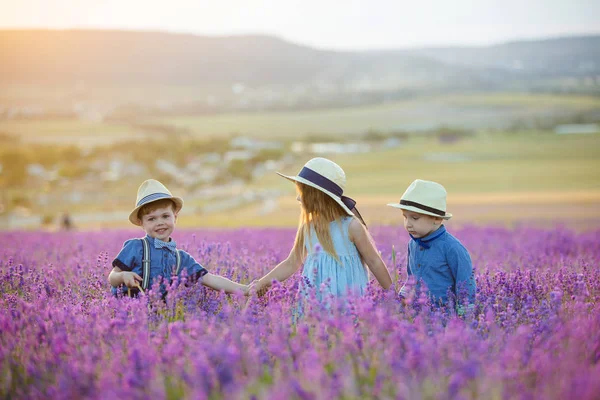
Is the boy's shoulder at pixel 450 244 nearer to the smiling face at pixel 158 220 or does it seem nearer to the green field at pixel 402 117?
the smiling face at pixel 158 220

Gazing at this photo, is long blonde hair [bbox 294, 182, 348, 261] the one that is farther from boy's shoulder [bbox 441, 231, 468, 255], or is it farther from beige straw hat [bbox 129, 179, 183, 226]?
beige straw hat [bbox 129, 179, 183, 226]

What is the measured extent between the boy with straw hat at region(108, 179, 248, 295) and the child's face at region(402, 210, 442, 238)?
1.13m

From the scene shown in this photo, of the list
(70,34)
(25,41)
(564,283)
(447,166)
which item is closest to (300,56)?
(70,34)

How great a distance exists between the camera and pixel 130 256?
3.61 m

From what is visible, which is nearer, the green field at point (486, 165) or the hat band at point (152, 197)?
the hat band at point (152, 197)

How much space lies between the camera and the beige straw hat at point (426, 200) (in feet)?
12.0

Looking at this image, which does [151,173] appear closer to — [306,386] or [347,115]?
[306,386]

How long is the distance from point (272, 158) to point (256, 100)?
4733cm

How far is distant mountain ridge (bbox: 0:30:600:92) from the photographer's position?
6806 centimetres

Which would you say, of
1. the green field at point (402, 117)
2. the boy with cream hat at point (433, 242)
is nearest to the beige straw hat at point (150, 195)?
the boy with cream hat at point (433, 242)

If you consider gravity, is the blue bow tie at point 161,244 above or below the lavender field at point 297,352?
above

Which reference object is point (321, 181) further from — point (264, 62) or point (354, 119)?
point (264, 62)

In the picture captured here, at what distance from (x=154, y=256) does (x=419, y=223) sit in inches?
67.2

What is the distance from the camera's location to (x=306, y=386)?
1.81 metres
